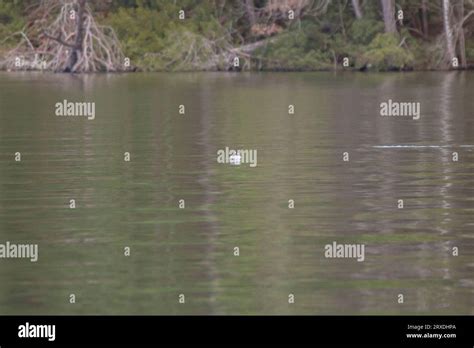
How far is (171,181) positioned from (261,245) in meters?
6.20

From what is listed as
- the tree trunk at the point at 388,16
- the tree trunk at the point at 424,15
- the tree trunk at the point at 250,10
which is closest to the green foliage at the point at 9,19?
the tree trunk at the point at 250,10

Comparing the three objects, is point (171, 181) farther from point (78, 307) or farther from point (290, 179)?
point (78, 307)

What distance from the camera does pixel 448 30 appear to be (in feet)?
214

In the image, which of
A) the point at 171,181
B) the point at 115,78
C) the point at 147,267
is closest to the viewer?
the point at 147,267

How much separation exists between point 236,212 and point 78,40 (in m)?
46.2

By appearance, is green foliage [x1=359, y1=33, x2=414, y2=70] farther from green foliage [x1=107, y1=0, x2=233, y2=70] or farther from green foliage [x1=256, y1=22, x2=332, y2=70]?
green foliage [x1=107, y1=0, x2=233, y2=70]

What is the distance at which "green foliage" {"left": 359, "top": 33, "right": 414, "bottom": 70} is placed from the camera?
66.8 metres

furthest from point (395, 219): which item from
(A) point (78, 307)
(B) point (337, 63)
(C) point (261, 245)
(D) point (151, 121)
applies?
(B) point (337, 63)

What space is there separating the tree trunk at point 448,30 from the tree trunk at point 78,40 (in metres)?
15.5

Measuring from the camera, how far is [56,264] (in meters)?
15.3

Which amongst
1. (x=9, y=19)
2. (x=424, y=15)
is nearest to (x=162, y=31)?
(x=9, y=19)

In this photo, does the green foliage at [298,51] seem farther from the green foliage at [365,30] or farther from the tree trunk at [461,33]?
the tree trunk at [461,33]

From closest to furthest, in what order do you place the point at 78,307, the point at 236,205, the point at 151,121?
the point at 78,307
the point at 236,205
the point at 151,121

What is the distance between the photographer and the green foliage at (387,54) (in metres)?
66.8
